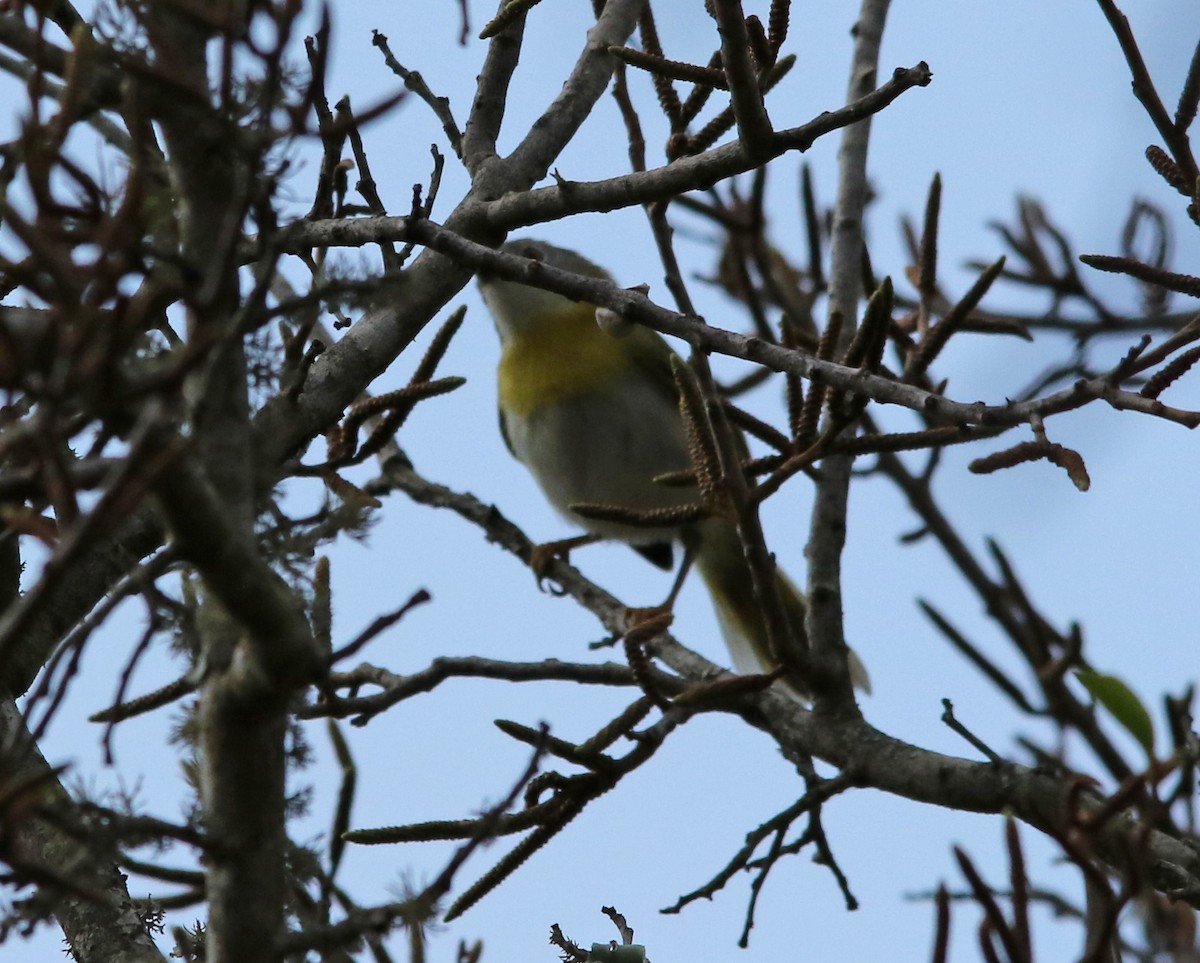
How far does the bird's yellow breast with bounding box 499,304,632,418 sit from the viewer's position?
6.08m

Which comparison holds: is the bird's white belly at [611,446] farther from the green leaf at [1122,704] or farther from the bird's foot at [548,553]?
the green leaf at [1122,704]

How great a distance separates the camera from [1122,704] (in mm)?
1860

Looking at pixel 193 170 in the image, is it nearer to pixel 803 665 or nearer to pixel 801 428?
pixel 801 428

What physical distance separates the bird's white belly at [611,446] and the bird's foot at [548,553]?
0.23 meters

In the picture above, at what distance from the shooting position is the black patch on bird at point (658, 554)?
721 cm

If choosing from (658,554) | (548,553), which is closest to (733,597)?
(658,554)

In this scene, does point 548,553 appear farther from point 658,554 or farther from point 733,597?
point 658,554

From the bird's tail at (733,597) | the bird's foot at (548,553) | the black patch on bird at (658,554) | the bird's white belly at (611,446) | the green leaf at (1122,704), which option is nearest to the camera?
the green leaf at (1122,704)

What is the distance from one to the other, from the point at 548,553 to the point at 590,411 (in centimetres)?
115

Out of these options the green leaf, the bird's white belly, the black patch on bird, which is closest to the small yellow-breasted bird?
the bird's white belly

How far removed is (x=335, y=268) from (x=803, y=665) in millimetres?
1690

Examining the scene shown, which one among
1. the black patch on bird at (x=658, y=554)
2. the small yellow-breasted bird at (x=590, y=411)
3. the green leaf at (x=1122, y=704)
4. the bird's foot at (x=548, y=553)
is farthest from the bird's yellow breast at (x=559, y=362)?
the green leaf at (x=1122, y=704)

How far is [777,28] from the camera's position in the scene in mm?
2512

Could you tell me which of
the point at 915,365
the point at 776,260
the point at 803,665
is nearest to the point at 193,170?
the point at 803,665
